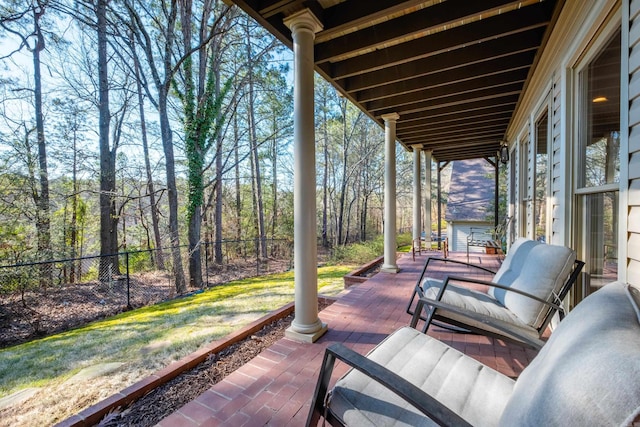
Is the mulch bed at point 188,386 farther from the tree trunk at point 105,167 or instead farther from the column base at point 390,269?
the tree trunk at point 105,167

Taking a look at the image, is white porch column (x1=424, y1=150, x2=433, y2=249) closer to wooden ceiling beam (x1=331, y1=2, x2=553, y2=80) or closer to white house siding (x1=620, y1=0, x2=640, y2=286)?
wooden ceiling beam (x1=331, y1=2, x2=553, y2=80)

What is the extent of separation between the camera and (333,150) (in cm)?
1602

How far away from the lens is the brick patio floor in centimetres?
158

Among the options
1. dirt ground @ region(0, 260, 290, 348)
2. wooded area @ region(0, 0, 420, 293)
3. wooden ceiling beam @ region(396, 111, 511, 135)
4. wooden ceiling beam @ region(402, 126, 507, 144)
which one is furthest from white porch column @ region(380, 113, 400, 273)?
dirt ground @ region(0, 260, 290, 348)

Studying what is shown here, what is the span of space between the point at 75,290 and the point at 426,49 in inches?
333

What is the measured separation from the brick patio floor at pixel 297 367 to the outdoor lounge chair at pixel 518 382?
65 centimetres

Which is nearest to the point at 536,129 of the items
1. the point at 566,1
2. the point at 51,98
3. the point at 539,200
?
the point at 539,200

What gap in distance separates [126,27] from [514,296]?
10.4 meters

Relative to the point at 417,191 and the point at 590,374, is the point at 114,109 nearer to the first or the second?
the point at 417,191

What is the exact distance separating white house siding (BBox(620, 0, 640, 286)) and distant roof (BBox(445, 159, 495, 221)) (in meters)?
9.76

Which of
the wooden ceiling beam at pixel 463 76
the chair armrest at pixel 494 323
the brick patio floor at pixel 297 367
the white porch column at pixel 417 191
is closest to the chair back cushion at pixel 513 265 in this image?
the brick patio floor at pixel 297 367

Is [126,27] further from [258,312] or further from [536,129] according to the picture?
[536,129]

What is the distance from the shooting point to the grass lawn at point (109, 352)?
2035 millimetres

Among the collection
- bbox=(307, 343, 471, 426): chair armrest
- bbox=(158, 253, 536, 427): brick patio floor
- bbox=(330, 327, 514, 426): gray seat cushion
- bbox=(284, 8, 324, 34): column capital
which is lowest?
bbox=(158, 253, 536, 427): brick patio floor
